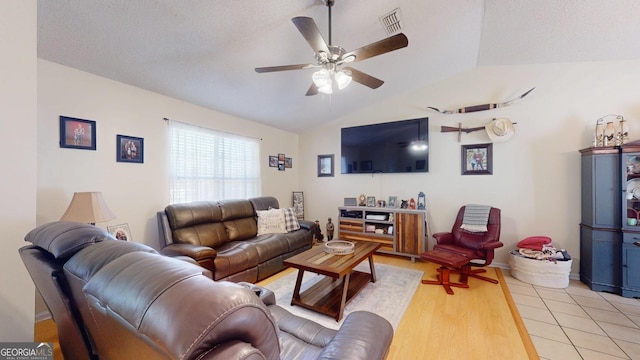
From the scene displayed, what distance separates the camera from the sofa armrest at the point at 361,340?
917 millimetres

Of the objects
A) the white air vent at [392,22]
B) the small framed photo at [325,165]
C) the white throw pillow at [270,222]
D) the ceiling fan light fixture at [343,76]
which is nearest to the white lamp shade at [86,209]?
the white throw pillow at [270,222]

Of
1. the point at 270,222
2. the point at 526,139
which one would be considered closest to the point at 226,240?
the point at 270,222

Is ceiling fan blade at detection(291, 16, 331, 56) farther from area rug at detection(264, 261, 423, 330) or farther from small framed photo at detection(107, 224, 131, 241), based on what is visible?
small framed photo at detection(107, 224, 131, 241)

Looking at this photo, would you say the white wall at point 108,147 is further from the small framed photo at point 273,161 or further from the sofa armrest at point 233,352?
the sofa armrest at point 233,352

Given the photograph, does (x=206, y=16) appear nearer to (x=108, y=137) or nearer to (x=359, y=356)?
(x=108, y=137)

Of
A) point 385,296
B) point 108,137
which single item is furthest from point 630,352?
point 108,137

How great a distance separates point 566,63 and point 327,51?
11.1ft

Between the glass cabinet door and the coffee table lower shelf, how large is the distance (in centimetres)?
277

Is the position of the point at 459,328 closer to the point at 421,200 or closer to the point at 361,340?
the point at 361,340

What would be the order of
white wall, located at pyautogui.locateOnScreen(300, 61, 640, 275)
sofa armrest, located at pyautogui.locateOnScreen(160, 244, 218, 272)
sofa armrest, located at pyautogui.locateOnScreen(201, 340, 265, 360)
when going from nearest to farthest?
sofa armrest, located at pyautogui.locateOnScreen(201, 340, 265, 360) → sofa armrest, located at pyautogui.locateOnScreen(160, 244, 218, 272) → white wall, located at pyautogui.locateOnScreen(300, 61, 640, 275)

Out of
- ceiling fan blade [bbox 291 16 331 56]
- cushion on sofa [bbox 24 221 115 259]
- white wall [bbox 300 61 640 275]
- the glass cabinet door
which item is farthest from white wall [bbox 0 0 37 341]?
the glass cabinet door

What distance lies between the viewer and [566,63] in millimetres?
3092

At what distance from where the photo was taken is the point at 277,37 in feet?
7.53

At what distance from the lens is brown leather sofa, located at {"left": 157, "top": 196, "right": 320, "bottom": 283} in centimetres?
253
